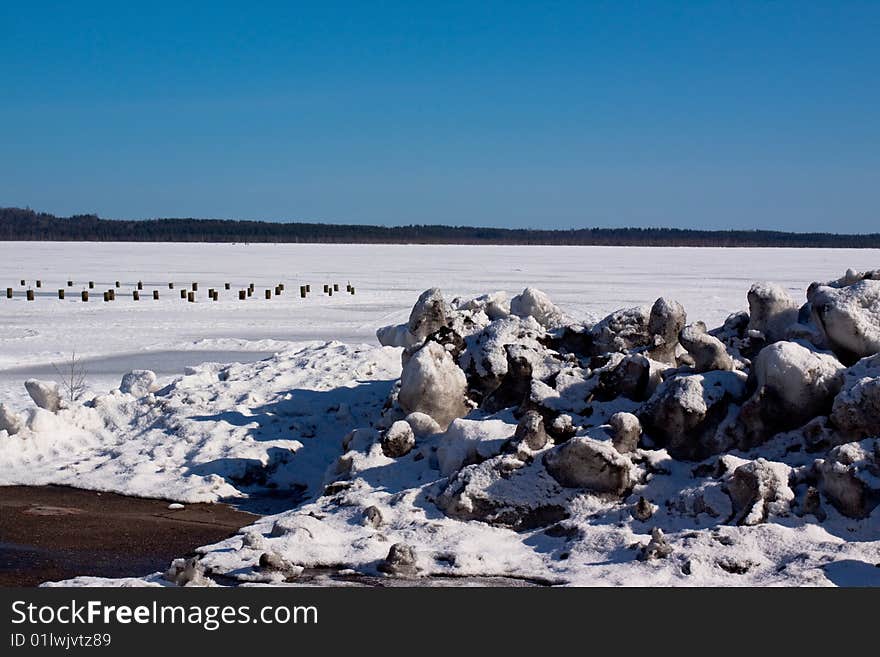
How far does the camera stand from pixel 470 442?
7980 millimetres

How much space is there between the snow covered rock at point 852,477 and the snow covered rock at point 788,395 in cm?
81

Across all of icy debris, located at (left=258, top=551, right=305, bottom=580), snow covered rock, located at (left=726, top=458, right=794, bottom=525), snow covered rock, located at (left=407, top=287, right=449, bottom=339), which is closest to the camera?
icy debris, located at (left=258, top=551, right=305, bottom=580)

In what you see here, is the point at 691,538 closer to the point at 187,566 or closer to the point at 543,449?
the point at 543,449

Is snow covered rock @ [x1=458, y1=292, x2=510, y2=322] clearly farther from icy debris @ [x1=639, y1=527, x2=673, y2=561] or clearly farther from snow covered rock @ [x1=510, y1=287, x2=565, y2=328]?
icy debris @ [x1=639, y1=527, x2=673, y2=561]

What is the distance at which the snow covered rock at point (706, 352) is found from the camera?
27.5ft

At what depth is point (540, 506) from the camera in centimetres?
718

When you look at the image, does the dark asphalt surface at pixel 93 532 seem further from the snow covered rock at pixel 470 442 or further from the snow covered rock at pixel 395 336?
the snow covered rock at pixel 395 336

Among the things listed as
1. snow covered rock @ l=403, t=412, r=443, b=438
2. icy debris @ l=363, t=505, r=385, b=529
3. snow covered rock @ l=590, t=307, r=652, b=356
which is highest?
snow covered rock @ l=590, t=307, r=652, b=356

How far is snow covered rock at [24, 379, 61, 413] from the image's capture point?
10.5 m

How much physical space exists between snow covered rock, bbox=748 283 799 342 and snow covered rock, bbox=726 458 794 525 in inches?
130

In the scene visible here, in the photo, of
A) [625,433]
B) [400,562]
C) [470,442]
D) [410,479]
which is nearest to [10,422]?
[410,479]

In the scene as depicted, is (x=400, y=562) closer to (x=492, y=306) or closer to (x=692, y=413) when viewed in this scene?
(x=692, y=413)

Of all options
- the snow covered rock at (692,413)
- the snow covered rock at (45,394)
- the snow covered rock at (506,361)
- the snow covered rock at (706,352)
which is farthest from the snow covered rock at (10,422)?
the snow covered rock at (706,352)

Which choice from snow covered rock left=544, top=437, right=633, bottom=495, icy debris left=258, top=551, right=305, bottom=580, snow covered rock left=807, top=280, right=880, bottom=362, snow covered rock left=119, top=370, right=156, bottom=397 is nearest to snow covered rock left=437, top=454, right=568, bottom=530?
snow covered rock left=544, top=437, right=633, bottom=495
